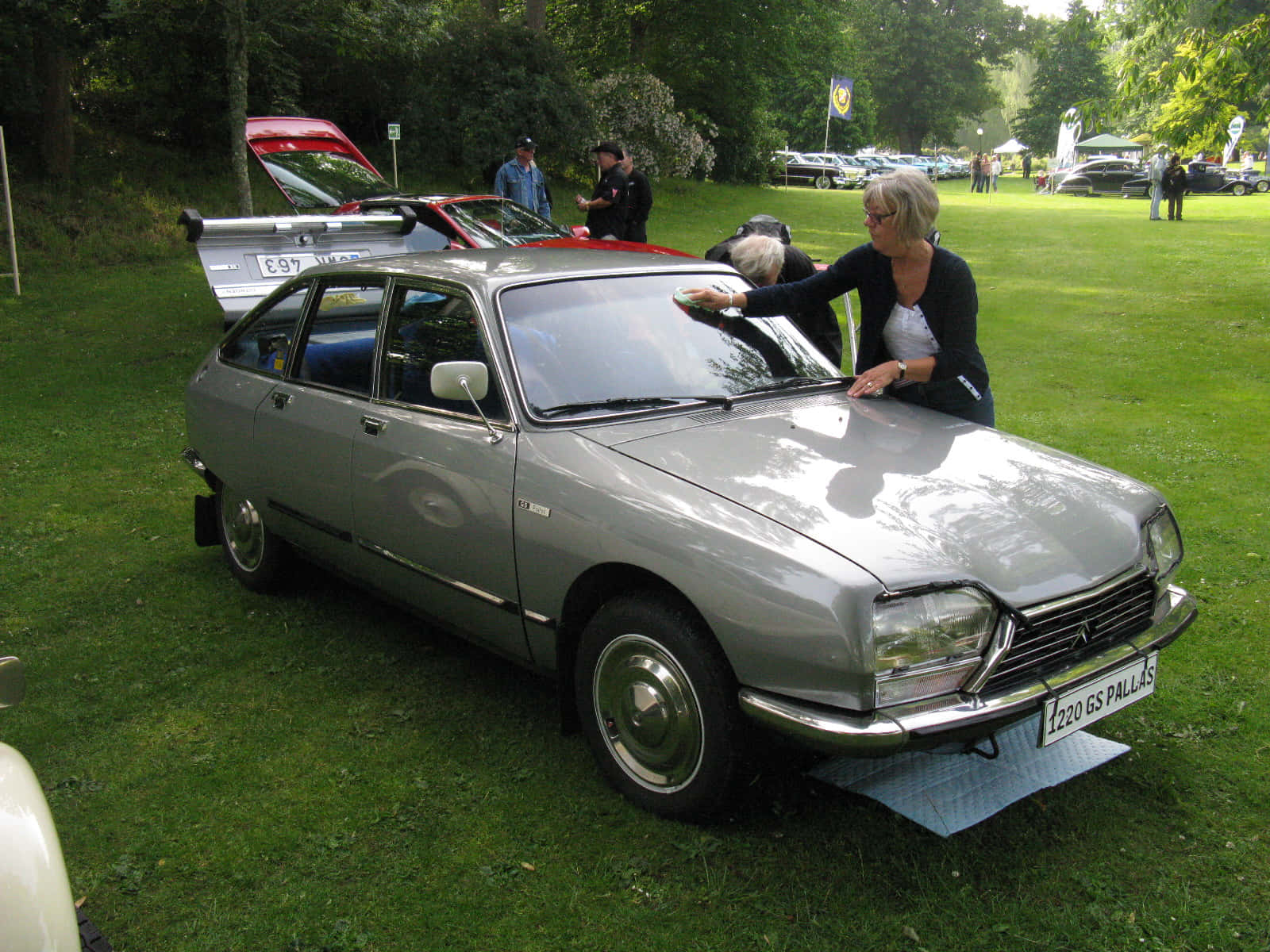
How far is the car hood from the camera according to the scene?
295 centimetres

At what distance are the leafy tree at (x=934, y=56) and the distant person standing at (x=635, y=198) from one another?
64.3 metres

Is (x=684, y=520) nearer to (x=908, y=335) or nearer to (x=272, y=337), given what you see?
(x=908, y=335)

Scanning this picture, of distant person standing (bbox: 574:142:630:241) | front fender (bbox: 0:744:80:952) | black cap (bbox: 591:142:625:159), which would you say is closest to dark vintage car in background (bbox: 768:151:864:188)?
distant person standing (bbox: 574:142:630:241)

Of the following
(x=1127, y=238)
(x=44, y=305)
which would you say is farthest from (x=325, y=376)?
(x=1127, y=238)

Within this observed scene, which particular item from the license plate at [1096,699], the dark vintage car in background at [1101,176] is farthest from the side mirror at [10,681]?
the dark vintage car in background at [1101,176]

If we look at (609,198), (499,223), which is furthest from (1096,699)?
(609,198)

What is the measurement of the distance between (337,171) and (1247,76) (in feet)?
34.8

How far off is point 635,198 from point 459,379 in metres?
8.99

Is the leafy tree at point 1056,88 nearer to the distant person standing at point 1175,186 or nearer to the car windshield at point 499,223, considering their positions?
the distant person standing at point 1175,186

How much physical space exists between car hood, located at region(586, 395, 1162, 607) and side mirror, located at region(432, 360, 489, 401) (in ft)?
1.45

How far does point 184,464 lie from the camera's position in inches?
298

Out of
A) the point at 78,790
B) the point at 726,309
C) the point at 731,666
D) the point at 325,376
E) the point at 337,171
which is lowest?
the point at 78,790

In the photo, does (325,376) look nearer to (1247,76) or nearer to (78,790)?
(78,790)

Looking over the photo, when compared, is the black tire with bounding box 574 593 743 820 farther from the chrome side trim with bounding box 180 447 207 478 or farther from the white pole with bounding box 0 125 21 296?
the white pole with bounding box 0 125 21 296
